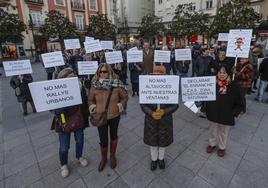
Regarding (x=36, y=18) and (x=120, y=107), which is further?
(x=36, y=18)

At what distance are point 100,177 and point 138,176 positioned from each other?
0.65 metres

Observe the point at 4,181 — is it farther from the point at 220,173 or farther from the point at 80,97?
the point at 220,173

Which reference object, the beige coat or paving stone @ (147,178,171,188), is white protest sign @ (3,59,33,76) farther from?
paving stone @ (147,178,171,188)

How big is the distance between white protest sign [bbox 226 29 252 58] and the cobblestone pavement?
186 cm

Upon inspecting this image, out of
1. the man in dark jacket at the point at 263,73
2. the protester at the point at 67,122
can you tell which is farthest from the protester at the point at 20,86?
the man in dark jacket at the point at 263,73

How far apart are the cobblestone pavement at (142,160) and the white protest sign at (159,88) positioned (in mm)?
1335

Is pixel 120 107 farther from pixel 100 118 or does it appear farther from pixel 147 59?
pixel 147 59

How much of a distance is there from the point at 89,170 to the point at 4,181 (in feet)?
4.75

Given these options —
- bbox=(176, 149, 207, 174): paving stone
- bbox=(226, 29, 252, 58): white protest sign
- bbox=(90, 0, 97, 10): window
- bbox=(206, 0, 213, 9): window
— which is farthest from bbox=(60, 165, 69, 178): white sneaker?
bbox=(90, 0, 97, 10): window

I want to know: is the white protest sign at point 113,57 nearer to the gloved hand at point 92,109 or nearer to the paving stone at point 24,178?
the gloved hand at point 92,109

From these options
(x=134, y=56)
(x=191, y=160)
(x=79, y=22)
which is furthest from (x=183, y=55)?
(x=79, y=22)

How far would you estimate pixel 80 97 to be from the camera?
8.65 feet

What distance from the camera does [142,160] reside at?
127 inches

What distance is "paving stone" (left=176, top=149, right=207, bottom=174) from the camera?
2994mm
